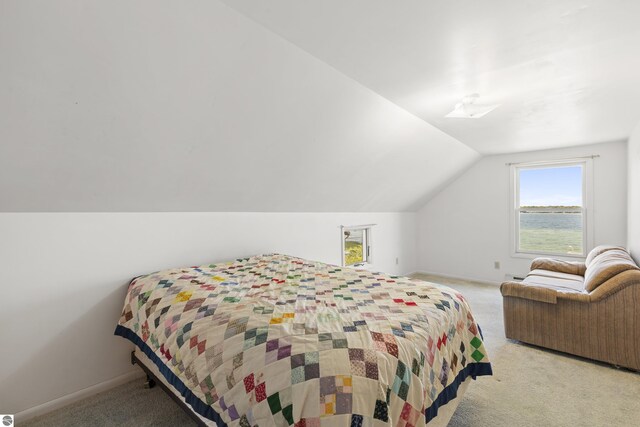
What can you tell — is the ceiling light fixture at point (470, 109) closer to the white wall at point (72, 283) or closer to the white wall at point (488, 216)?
the white wall at point (72, 283)

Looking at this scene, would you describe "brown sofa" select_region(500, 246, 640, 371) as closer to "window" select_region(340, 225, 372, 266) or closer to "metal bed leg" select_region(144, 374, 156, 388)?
"window" select_region(340, 225, 372, 266)

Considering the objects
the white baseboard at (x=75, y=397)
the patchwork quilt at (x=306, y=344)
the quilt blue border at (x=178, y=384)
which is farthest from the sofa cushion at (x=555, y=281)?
the white baseboard at (x=75, y=397)

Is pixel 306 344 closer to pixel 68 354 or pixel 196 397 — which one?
pixel 196 397

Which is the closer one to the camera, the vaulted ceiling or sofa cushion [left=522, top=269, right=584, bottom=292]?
the vaulted ceiling

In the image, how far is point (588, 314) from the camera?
245 centimetres

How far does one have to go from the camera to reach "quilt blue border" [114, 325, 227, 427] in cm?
123

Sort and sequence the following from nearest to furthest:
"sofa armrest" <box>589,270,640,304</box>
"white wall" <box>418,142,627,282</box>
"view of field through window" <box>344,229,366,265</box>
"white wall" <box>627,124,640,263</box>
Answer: "sofa armrest" <box>589,270,640,304</box>
"white wall" <box>627,124,640,263</box>
"white wall" <box>418,142,627,282</box>
"view of field through window" <box>344,229,366,265</box>

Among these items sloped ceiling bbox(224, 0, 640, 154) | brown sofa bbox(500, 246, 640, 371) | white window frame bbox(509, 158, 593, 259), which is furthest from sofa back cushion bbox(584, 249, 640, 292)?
white window frame bbox(509, 158, 593, 259)

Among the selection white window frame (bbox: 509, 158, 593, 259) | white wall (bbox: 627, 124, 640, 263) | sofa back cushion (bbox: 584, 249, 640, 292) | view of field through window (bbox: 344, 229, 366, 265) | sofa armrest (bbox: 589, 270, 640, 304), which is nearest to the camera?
sofa armrest (bbox: 589, 270, 640, 304)

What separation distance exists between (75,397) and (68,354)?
0.29 metres

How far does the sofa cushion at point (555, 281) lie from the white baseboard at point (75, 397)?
3.48 meters

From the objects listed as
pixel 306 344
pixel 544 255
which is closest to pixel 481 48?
pixel 306 344

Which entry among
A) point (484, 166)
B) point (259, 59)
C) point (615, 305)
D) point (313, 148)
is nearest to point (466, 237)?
point (484, 166)

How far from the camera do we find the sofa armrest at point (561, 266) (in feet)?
11.5
